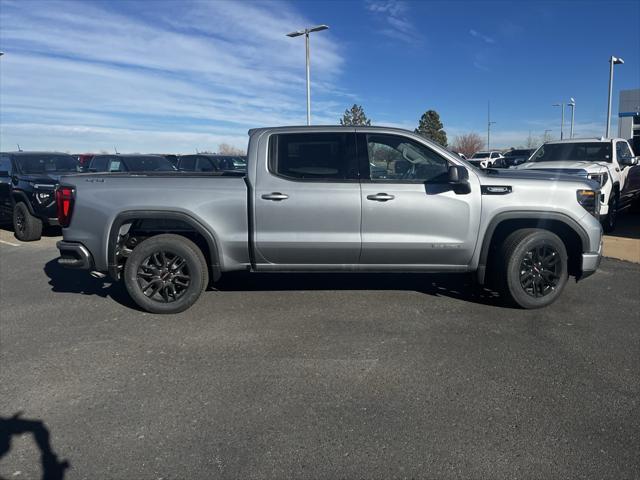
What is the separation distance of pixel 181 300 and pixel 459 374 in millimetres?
2834

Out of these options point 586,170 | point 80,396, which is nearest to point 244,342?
point 80,396

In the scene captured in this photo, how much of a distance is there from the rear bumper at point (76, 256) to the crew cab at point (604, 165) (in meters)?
8.47

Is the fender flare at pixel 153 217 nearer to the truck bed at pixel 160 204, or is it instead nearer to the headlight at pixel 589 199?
the truck bed at pixel 160 204

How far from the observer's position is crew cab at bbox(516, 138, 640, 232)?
970cm

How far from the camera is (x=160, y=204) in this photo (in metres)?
4.95

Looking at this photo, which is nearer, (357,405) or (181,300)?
(357,405)

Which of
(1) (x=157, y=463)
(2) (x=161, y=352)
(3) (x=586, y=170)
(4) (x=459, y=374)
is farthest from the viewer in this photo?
(3) (x=586, y=170)

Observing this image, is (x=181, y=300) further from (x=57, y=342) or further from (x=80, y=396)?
(x=80, y=396)

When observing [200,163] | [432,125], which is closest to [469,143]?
[432,125]

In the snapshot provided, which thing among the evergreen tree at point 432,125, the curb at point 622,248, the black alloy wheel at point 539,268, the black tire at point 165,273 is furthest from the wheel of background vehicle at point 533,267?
the evergreen tree at point 432,125

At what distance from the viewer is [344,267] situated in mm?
5160

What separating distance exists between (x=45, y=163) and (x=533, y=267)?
10083 millimetres

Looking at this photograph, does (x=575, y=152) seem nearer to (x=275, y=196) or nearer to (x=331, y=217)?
(x=331, y=217)

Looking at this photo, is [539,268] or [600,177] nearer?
[539,268]
